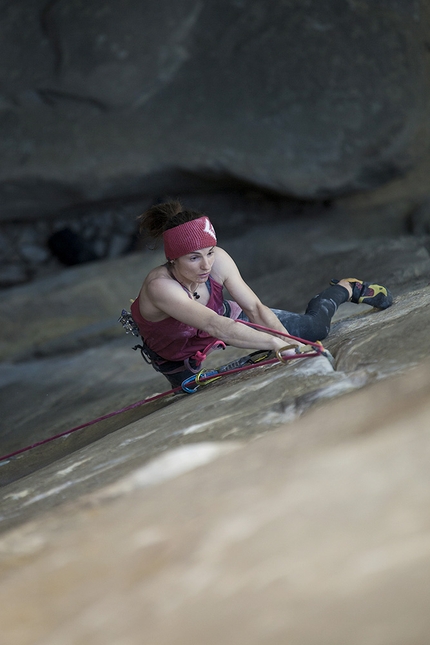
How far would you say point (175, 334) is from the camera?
7.57 ft

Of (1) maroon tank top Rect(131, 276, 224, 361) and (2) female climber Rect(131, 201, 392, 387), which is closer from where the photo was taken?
(2) female climber Rect(131, 201, 392, 387)

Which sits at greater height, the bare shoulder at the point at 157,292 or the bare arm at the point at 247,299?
the bare shoulder at the point at 157,292

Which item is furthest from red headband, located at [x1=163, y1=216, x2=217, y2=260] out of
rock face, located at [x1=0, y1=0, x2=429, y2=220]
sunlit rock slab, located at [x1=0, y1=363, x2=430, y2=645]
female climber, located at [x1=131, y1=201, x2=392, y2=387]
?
rock face, located at [x1=0, y1=0, x2=429, y2=220]

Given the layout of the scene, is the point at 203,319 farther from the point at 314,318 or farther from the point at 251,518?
the point at 251,518

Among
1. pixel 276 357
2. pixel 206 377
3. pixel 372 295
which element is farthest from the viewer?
pixel 372 295

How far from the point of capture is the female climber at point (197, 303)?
203 cm

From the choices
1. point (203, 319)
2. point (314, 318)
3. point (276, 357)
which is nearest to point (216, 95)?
point (314, 318)

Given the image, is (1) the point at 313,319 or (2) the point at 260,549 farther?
(1) the point at 313,319

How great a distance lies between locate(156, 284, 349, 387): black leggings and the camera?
90.9 inches

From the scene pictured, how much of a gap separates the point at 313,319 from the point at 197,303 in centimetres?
50

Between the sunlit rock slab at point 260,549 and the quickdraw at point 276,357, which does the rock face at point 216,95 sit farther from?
the sunlit rock slab at point 260,549

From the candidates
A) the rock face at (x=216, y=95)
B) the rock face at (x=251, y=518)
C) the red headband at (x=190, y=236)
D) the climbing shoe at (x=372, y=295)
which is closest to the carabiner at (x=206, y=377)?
the rock face at (x=251, y=518)

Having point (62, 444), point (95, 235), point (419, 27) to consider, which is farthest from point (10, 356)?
point (419, 27)

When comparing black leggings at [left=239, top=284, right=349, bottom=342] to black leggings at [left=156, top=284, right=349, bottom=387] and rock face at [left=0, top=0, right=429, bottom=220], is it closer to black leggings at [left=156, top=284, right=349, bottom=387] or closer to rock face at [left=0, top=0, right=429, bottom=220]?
black leggings at [left=156, top=284, right=349, bottom=387]
